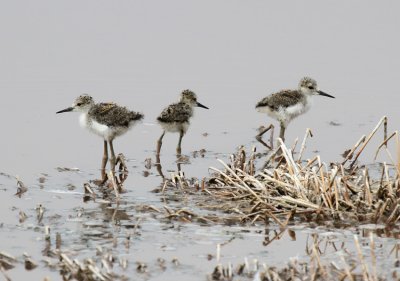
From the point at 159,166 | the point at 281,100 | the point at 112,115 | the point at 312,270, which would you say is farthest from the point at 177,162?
the point at 312,270

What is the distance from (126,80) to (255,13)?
5.85 m

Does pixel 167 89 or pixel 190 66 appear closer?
pixel 167 89

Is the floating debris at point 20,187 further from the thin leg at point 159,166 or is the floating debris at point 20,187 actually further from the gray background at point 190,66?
the thin leg at point 159,166

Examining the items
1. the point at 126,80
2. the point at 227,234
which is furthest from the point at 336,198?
the point at 126,80

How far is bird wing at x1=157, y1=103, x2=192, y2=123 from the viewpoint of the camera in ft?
40.3

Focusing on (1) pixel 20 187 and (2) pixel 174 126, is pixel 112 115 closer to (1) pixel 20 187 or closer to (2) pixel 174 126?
(2) pixel 174 126

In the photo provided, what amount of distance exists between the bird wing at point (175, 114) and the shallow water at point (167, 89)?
448 millimetres

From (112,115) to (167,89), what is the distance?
432 centimetres

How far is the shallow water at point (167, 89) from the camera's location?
8.17m

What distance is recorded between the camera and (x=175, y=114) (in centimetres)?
1238

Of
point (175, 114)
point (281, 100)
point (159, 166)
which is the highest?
point (281, 100)

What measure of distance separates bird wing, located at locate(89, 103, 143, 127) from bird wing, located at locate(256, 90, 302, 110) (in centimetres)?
215

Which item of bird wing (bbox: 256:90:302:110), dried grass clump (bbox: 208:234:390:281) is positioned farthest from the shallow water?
bird wing (bbox: 256:90:302:110)

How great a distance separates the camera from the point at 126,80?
16.3 m
